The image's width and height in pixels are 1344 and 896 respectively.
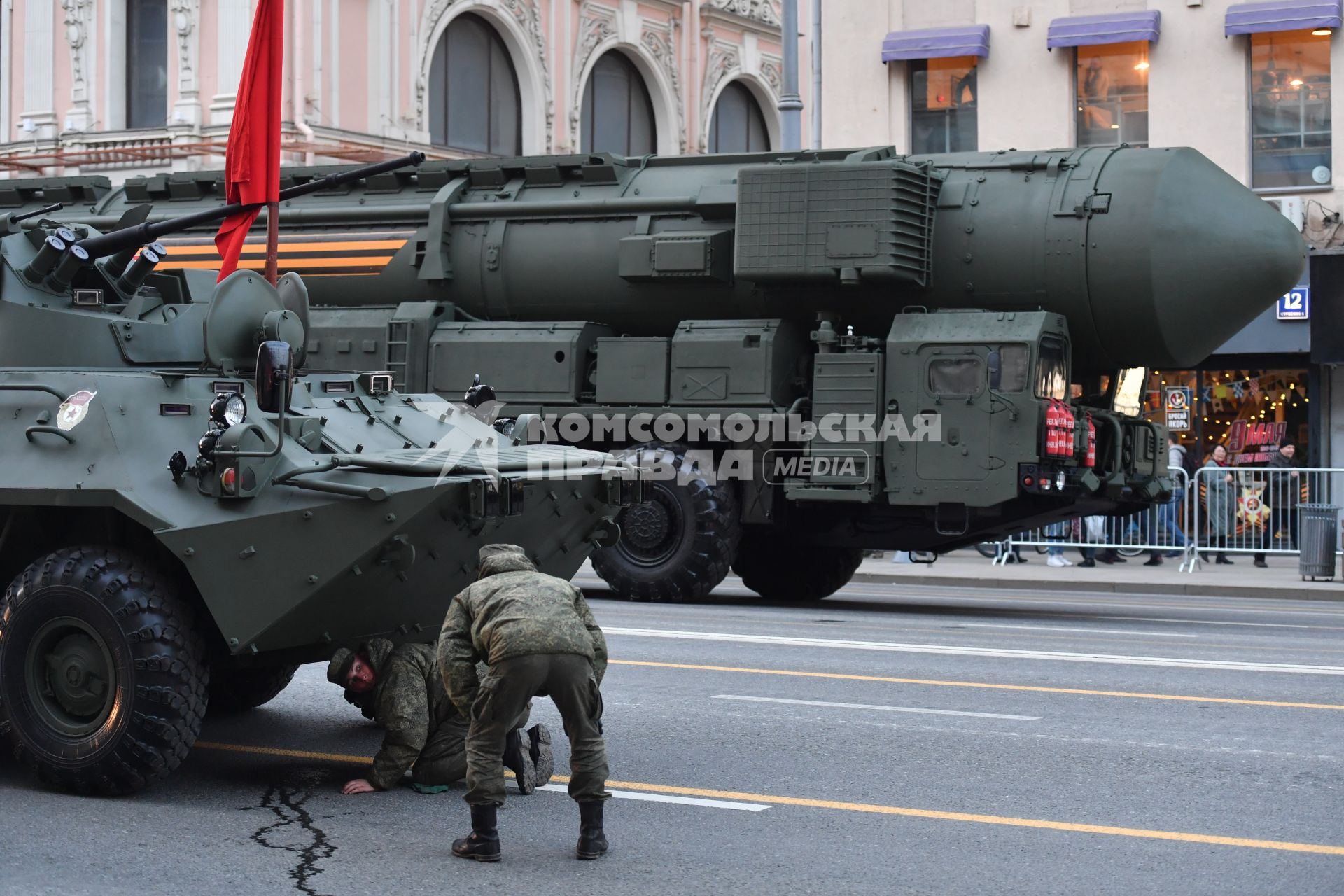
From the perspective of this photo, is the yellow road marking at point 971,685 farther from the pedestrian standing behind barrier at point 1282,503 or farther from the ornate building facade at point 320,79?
the ornate building facade at point 320,79

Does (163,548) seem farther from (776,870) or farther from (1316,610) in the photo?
(1316,610)

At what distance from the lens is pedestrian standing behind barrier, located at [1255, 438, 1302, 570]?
2105 centimetres

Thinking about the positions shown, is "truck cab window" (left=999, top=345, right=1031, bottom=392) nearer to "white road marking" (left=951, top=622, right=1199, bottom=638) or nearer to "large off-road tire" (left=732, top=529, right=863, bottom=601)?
"white road marking" (left=951, top=622, right=1199, bottom=638)

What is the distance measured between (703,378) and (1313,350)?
33.4 ft

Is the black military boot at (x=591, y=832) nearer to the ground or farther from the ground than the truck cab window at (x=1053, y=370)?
nearer to the ground

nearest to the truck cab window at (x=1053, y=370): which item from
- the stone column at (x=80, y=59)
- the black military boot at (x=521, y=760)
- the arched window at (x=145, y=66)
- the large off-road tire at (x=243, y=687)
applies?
the large off-road tire at (x=243, y=687)

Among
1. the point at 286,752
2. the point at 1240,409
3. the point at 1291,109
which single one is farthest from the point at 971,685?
the point at 1291,109

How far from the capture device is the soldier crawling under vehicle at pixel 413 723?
26.4 feet


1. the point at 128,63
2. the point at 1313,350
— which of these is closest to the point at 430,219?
the point at 1313,350

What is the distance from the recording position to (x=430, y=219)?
17688 mm

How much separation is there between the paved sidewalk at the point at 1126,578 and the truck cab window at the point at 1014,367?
5.70m

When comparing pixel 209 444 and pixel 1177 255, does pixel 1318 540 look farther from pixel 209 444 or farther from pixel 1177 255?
pixel 209 444

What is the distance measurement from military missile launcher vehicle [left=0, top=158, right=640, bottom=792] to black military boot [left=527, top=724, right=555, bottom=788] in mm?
852

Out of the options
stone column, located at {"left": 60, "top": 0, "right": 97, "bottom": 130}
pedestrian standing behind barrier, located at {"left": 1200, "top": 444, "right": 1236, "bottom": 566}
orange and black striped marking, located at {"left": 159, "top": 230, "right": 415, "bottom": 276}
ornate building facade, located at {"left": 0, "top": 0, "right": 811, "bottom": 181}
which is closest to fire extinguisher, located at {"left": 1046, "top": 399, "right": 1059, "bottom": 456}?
orange and black striped marking, located at {"left": 159, "top": 230, "right": 415, "bottom": 276}
